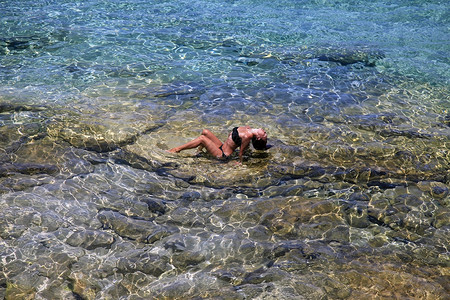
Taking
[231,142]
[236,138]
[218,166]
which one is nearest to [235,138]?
[236,138]

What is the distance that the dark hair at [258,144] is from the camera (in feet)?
24.6

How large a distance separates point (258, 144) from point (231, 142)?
49 centimetres

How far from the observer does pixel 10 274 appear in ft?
15.6

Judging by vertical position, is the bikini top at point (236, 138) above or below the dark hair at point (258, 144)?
above

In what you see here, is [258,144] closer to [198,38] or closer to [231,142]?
[231,142]

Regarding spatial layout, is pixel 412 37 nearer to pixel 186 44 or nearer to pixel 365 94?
pixel 365 94

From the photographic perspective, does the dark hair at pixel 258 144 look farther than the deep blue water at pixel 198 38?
No

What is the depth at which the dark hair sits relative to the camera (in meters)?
7.51

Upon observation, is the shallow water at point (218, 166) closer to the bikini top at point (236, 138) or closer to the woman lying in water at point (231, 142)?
the woman lying in water at point (231, 142)

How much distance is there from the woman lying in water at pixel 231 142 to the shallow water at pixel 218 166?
0.73 feet

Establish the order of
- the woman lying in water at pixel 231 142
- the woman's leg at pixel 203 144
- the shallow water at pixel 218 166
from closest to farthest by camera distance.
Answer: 1. the shallow water at pixel 218 166
2. the woman lying in water at pixel 231 142
3. the woman's leg at pixel 203 144

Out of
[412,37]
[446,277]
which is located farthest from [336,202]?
[412,37]

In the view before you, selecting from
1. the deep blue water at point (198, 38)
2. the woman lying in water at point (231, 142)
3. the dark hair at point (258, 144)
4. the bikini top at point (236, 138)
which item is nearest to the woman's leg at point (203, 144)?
the woman lying in water at point (231, 142)

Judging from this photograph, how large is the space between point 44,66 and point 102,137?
4.56 metres
